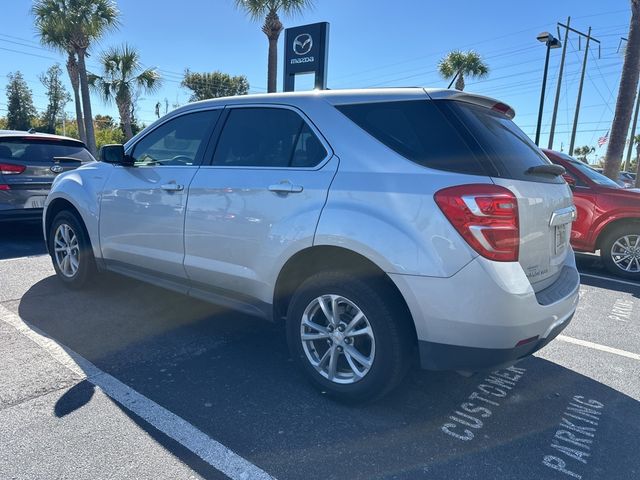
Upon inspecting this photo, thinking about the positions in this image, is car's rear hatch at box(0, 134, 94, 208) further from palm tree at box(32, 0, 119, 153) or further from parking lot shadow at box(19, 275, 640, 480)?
palm tree at box(32, 0, 119, 153)

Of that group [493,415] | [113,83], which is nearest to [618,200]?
[493,415]

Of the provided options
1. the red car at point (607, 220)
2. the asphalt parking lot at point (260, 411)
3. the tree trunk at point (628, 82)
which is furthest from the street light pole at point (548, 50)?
the asphalt parking lot at point (260, 411)

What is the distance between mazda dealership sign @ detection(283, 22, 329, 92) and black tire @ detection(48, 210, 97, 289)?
20.1ft

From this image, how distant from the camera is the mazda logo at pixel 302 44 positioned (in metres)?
10.0

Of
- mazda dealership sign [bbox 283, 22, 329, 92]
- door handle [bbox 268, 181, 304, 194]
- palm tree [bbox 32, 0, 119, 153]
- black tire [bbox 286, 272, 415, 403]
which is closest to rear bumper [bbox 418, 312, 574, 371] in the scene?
black tire [bbox 286, 272, 415, 403]

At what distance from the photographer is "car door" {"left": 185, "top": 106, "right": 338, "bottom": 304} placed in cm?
288

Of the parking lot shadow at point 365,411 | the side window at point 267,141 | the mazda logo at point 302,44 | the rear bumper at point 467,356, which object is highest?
the mazda logo at point 302,44

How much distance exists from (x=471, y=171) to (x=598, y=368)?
213cm

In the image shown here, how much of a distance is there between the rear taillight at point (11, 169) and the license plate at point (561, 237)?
6957mm

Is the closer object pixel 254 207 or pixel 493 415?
pixel 493 415

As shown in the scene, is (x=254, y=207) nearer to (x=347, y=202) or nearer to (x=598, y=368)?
(x=347, y=202)

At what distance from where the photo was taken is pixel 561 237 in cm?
295

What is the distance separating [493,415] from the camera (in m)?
2.80

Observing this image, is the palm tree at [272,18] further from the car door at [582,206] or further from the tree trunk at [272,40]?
the car door at [582,206]
